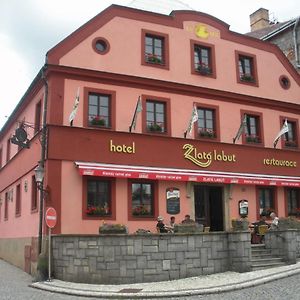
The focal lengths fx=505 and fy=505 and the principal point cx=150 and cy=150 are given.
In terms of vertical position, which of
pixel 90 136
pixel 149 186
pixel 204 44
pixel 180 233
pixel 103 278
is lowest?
pixel 103 278

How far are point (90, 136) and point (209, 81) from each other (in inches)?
262

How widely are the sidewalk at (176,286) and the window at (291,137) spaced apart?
9.66 m

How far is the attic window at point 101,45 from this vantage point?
20128mm

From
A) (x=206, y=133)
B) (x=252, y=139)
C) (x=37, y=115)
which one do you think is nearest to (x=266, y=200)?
(x=252, y=139)

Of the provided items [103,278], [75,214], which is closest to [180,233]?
[103,278]

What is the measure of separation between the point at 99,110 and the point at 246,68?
850cm

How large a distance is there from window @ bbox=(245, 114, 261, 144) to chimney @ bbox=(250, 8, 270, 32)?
16758 mm

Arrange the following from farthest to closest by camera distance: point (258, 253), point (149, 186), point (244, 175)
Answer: point (244, 175) → point (149, 186) → point (258, 253)

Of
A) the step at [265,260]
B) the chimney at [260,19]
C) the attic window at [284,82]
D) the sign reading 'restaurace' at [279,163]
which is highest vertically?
the chimney at [260,19]

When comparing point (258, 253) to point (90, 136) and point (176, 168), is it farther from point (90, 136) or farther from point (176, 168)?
point (90, 136)

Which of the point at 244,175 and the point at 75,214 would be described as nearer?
the point at 75,214

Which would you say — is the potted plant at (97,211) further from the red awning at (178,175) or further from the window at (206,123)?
the window at (206,123)

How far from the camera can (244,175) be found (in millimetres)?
22078

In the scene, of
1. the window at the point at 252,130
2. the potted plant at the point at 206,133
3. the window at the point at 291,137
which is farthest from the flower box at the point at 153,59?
the window at the point at 291,137
